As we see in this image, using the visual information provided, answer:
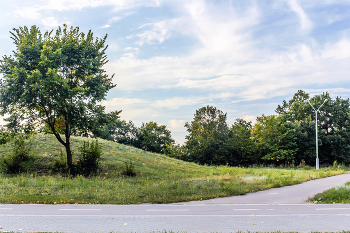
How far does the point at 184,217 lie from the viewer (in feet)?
26.2

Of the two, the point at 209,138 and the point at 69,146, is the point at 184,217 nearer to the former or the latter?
the point at 69,146

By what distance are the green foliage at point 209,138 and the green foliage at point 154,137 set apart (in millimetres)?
16309

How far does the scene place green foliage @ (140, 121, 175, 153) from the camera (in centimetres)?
7406

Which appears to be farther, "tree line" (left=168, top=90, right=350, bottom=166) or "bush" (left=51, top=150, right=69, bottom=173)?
"tree line" (left=168, top=90, right=350, bottom=166)

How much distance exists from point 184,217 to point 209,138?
153ft

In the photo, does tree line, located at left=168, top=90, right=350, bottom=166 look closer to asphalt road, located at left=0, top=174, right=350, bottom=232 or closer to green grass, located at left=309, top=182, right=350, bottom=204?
green grass, located at left=309, top=182, right=350, bottom=204

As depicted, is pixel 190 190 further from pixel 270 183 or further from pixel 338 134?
pixel 338 134

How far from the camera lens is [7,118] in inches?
725

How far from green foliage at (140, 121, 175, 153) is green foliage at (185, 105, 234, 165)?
16309 millimetres

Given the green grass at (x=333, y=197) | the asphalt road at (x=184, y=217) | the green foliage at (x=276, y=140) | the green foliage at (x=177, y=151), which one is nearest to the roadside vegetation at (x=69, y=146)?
the asphalt road at (x=184, y=217)

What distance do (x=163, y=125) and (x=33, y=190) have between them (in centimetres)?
6608

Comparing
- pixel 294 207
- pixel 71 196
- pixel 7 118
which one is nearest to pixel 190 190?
pixel 294 207

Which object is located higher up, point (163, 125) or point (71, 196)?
point (163, 125)

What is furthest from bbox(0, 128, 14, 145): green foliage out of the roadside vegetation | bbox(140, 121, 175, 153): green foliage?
bbox(140, 121, 175, 153): green foliage
